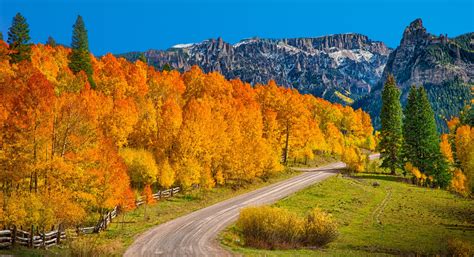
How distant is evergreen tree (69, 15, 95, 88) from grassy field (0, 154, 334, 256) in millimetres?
30055

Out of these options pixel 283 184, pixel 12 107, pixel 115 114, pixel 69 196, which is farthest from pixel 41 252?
pixel 283 184

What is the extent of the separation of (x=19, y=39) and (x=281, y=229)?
202 feet

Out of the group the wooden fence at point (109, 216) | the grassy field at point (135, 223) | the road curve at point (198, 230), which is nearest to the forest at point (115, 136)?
the wooden fence at point (109, 216)

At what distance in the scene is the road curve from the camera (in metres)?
29.6

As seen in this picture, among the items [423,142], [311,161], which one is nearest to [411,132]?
[423,142]

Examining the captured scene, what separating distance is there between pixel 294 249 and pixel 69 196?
19239 mm

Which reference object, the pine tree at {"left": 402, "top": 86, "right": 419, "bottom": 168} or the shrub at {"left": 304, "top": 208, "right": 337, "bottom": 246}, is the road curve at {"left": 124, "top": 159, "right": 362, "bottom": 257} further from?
the pine tree at {"left": 402, "top": 86, "right": 419, "bottom": 168}

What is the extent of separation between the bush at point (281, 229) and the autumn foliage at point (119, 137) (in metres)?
12.7

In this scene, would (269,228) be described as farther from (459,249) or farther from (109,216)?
(109,216)

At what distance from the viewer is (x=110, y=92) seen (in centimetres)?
6538

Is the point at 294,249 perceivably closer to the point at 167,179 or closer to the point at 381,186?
the point at 167,179

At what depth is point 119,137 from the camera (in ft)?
165

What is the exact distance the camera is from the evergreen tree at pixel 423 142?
6962 cm

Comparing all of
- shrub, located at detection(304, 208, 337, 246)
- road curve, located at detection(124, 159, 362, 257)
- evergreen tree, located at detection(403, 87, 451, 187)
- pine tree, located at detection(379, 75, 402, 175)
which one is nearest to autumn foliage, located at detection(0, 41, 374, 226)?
road curve, located at detection(124, 159, 362, 257)
